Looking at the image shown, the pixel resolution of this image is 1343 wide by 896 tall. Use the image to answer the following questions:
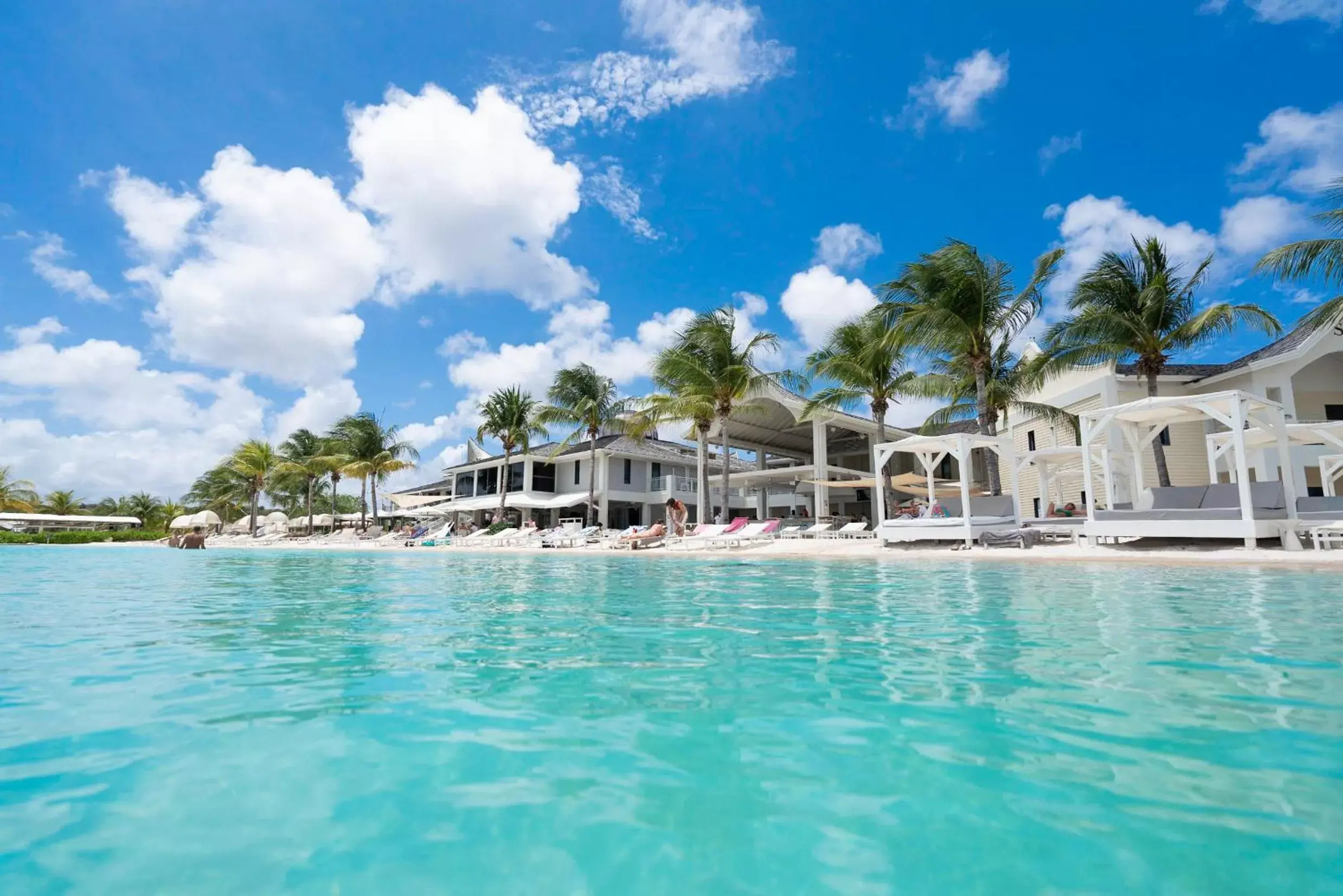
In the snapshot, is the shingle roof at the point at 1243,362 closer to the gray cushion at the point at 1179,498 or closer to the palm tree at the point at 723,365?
the gray cushion at the point at 1179,498

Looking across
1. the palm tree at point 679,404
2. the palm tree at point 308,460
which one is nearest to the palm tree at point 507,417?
the palm tree at point 679,404

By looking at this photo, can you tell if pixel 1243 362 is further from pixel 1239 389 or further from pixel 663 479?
pixel 663 479

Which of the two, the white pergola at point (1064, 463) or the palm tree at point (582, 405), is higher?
the palm tree at point (582, 405)

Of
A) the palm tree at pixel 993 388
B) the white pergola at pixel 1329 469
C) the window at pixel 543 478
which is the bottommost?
the white pergola at pixel 1329 469

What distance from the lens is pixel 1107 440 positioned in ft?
54.1

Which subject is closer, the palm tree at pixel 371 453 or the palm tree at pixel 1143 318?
the palm tree at pixel 1143 318

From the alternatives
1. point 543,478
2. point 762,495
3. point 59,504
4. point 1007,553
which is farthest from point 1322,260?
point 59,504

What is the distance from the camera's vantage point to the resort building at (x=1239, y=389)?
67.8ft

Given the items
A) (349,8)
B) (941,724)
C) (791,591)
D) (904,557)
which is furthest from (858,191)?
(941,724)

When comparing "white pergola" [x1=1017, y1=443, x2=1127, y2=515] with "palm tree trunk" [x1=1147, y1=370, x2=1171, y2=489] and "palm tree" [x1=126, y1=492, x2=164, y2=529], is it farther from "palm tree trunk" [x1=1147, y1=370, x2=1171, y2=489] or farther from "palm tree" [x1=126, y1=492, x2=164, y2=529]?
"palm tree" [x1=126, y1=492, x2=164, y2=529]

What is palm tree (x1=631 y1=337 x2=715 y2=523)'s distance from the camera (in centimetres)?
2439

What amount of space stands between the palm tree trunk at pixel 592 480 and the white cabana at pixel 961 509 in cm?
1552

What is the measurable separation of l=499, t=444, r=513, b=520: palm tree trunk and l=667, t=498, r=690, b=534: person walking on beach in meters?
15.6

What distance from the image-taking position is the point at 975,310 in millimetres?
18938
